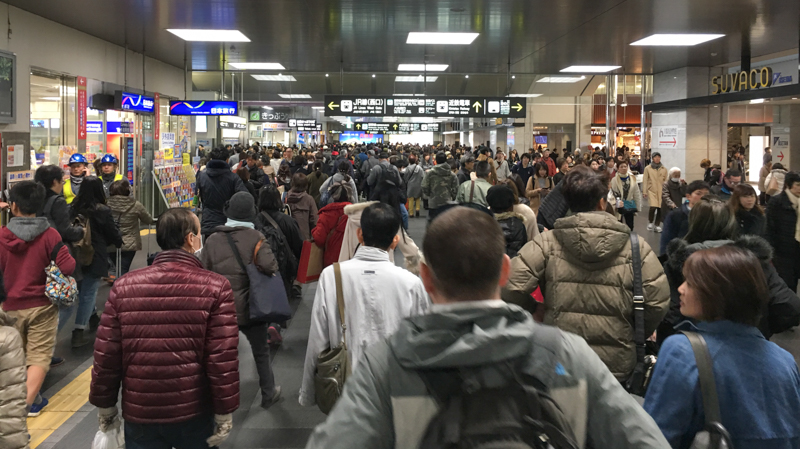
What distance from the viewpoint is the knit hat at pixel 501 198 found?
5.55 metres

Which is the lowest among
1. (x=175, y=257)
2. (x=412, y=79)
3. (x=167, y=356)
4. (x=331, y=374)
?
(x=331, y=374)

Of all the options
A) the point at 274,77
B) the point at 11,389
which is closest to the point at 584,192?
the point at 11,389

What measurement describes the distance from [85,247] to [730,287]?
616 cm

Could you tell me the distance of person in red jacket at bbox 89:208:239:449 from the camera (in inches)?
121

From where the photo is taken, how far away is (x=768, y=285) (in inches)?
143

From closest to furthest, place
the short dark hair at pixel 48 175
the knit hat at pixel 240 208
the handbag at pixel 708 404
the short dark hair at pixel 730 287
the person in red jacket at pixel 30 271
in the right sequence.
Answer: the handbag at pixel 708 404 < the short dark hair at pixel 730 287 < the person in red jacket at pixel 30 271 < the knit hat at pixel 240 208 < the short dark hair at pixel 48 175

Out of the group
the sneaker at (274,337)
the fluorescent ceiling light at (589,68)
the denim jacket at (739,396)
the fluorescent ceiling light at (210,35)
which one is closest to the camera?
the denim jacket at (739,396)

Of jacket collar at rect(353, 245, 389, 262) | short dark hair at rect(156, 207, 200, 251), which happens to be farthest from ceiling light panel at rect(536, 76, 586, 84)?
short dark hair at rect(156, 207, 200, 251)

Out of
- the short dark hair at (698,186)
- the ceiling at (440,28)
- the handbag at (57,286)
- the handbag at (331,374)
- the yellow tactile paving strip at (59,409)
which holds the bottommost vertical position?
the yellow tactile paving strip at (59,409)

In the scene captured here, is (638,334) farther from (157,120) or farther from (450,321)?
(157,120)

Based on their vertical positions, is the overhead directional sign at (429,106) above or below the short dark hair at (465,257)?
above

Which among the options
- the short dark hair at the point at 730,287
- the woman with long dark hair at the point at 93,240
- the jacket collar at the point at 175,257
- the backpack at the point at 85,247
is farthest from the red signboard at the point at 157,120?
the short dark hair at the point at 730,287

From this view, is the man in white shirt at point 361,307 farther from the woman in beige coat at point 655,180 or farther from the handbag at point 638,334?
the woman in beige coat at point 655,180

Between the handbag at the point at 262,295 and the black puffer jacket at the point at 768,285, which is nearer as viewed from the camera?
the black puffer jacket at the point at 768,285
